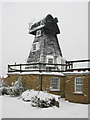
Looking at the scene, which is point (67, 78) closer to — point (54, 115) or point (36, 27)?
point (54, 115)

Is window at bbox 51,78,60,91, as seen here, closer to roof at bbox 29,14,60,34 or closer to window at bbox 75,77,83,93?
window at bbox 75,77,83,93

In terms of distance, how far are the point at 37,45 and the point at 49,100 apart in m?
11.9

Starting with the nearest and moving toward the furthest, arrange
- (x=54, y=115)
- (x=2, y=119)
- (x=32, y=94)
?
(x=2, y=119)
(x=54, y=115)
(x=32, y=94)

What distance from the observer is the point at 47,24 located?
72.0ft

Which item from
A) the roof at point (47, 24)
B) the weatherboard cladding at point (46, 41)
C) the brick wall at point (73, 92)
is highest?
the roof at point (47, 24)

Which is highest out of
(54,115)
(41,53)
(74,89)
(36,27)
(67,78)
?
(36,27)

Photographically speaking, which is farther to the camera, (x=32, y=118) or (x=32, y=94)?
(x=32, y=94)

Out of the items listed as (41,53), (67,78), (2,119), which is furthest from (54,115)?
(41,53)

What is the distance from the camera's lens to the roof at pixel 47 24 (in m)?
21.8

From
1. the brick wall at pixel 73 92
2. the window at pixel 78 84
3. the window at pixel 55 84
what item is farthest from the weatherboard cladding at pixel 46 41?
the window at pixel 78 84

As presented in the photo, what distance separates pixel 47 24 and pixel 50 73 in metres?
8.04

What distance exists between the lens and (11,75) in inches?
819

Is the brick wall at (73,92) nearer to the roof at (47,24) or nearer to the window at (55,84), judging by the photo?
the window at (55,84)

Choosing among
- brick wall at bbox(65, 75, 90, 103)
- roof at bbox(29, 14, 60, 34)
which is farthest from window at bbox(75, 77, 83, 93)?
roof at bbox(29, 14, 60, 34)
